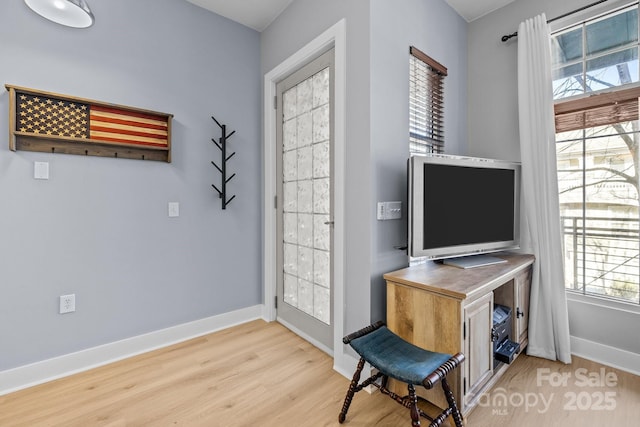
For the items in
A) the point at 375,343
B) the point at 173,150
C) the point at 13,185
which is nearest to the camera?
the point at 375,343

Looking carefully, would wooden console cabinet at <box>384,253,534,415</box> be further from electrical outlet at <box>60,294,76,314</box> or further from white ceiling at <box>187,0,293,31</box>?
white ceiling at <box>187,0,293,31</box>

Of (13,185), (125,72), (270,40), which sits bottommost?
(13,185)

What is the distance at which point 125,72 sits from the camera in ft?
7.08

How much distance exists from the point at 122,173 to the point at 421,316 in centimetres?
228

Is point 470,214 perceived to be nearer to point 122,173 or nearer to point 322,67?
point 322,67

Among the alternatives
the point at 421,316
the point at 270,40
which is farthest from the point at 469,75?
the point at 421,316

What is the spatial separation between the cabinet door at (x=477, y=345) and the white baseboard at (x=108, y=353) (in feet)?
6.45

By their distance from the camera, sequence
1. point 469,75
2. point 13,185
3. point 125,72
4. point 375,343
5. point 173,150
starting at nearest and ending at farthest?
point 375,343, point 13,185, point 125,72, point 173,150, point 469,75

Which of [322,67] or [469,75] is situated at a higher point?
[469,75]

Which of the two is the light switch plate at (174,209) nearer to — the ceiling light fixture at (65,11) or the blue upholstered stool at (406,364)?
the ceiling light fixture at (65,11)

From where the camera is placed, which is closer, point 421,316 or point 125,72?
point 421,316

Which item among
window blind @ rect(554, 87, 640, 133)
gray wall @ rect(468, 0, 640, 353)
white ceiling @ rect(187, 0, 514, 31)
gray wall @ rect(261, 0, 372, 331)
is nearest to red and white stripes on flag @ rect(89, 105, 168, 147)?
white ceiling @ rect(187, 0, 514, 31)

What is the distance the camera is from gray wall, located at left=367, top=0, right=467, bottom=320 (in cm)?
182

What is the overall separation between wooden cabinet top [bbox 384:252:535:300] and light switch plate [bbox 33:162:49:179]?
2.28 meters
